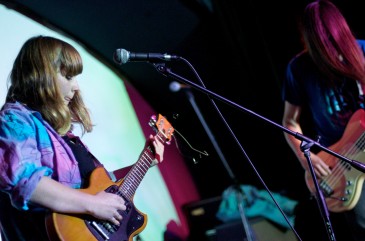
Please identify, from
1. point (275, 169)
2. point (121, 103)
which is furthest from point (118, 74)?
point (275, 169)

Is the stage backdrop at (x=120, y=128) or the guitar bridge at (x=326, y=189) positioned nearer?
the stage backdrop at (x=120, y=128)

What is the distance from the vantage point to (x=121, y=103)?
114 inches

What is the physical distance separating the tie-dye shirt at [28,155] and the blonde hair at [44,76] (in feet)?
0.19

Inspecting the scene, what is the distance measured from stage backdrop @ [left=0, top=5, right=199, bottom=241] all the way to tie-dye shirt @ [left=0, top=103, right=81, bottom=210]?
1.05 ft

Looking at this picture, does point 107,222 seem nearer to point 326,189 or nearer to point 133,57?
point 133,57

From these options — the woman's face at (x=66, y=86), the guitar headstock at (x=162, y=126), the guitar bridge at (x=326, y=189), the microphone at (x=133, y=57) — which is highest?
the microphone at (x=133, y=57)

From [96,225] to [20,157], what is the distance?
1.33 feet

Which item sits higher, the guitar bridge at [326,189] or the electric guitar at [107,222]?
the electric guitar at [107,222]

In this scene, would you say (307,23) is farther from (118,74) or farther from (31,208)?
(31,208)

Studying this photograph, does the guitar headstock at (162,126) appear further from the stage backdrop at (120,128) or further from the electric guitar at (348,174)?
the electric guitar at (348,174)

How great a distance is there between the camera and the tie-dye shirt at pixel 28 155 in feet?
5.32

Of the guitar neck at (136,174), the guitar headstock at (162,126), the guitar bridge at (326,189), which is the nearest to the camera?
the guitar neck at (136,174)

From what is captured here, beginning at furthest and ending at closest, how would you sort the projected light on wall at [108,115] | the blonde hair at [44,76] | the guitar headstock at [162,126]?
the guitar headstock at [162,126]
the projected light on wall at [108,115]
the blonde hair at [44,76]

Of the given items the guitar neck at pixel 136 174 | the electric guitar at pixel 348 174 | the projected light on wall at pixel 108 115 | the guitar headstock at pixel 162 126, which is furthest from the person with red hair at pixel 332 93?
the projected light on wall at pixel 108 115
